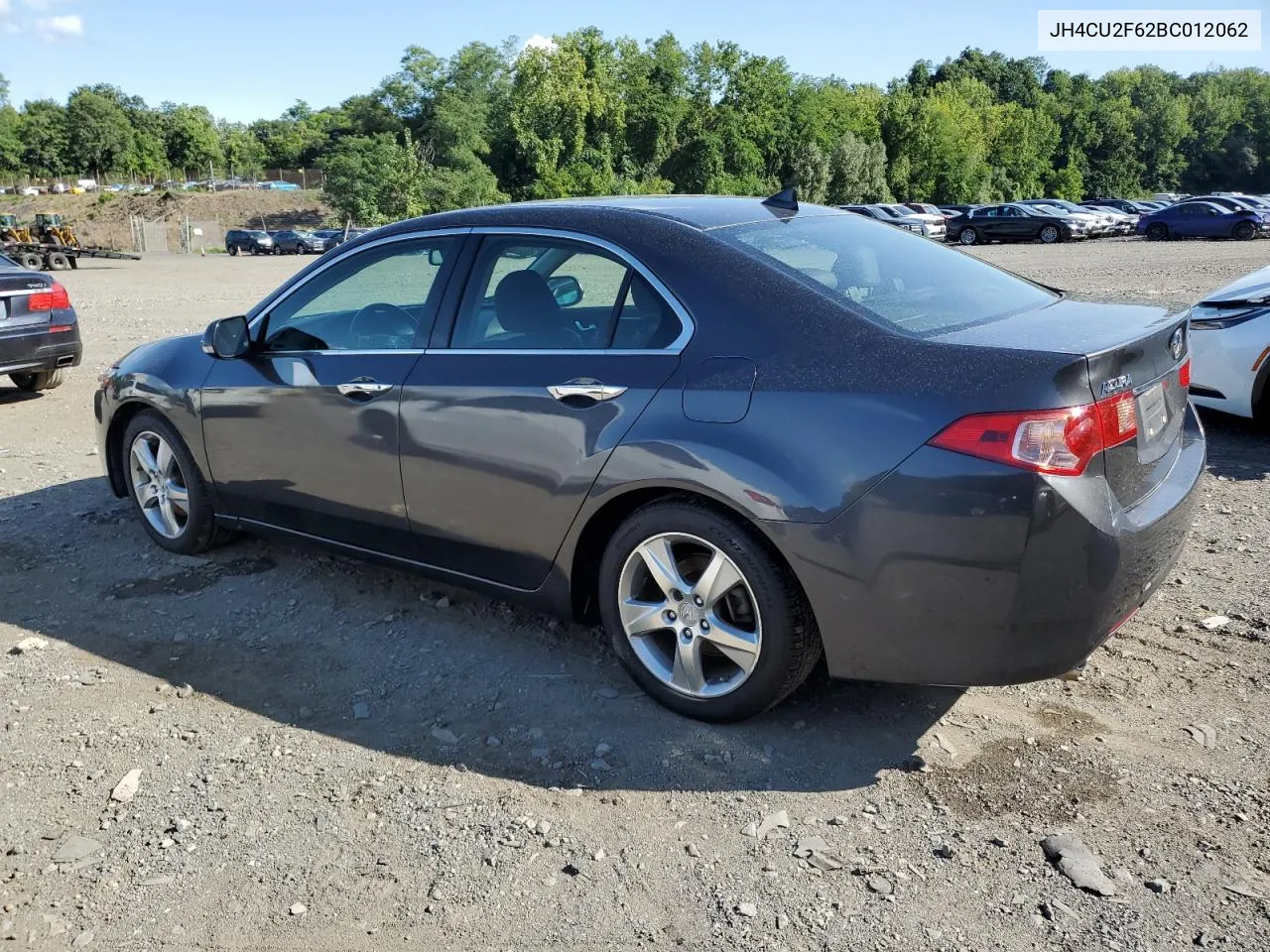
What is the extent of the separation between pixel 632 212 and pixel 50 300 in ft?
25.5

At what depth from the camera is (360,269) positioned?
4.57m

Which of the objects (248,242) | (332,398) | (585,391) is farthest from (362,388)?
(248,242)

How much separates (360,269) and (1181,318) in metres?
3.12

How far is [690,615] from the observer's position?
3527 mm

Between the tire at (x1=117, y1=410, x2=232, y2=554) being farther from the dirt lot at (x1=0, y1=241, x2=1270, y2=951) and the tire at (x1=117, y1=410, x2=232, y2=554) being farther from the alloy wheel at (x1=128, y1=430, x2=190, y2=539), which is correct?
the dirt lot at (x1=0, y1=241, x2=1270, y2=951)

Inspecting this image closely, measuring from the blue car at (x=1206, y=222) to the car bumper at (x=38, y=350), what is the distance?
38.9m

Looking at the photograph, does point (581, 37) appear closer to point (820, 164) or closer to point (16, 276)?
point (820, 164)

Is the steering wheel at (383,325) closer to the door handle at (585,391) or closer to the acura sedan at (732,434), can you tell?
the acura sedan at (732,434)

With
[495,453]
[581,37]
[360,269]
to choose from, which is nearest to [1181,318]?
[495,453]

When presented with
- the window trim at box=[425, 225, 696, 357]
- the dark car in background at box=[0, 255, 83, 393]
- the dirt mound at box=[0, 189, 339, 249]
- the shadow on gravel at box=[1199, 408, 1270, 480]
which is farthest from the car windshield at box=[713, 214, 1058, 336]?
the dirt mound at box=[0, 189, 339, 249]

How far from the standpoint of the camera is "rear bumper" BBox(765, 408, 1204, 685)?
2.92m

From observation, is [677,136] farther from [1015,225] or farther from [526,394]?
[526,394]

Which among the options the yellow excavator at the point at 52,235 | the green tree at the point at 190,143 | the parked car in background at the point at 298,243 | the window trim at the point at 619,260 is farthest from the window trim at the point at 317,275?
the green tree at the point at 190,143

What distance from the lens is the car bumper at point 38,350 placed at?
930cm
